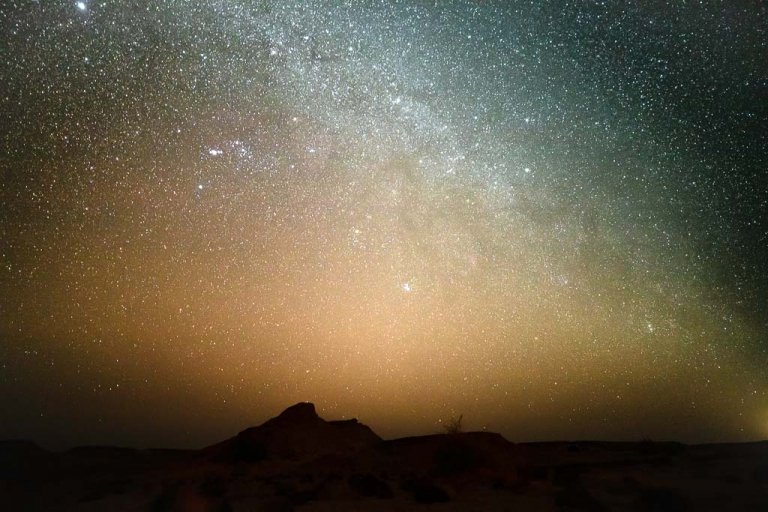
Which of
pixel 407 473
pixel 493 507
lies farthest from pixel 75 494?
pixel 493 507

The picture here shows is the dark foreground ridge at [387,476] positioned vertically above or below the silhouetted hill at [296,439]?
below

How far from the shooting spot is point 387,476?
88.9ft

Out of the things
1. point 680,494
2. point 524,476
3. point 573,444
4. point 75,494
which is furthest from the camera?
point 573,444

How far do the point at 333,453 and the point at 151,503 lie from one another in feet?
30.6

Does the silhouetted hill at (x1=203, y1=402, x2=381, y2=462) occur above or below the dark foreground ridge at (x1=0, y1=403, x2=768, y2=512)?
above

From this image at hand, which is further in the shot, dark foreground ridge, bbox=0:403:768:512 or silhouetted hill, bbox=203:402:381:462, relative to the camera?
silhouetted hill, bbox=203:402:381:462

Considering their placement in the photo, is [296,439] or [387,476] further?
[296,439]

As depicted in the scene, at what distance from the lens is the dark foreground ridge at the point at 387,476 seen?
2241 cm

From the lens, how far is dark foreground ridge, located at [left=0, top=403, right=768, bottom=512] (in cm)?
2241

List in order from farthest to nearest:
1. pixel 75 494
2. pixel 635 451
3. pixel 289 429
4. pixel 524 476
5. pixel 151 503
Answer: pixel 635 451 < pixel 289 429 < pixel 75 494 < pixel 524 476 < pixel 151 503

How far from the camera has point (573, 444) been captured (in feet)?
133

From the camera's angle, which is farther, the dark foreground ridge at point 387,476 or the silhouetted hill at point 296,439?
the silhouetted hill at point 296,439

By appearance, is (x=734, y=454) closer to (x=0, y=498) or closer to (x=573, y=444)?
(x=573, y=444)

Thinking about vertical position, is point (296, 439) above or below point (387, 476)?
above
